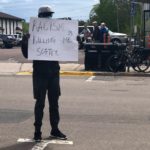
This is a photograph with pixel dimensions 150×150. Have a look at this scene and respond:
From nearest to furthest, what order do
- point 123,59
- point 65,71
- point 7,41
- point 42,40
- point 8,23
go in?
point 42,40
point 123,59
point 65,71
point 7,41
point 8,23

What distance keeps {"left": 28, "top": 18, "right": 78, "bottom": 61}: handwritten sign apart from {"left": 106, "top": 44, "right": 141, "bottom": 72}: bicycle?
477 inches

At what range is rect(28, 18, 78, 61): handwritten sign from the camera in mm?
8102

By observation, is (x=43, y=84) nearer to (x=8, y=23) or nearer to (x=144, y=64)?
(x=144, y=64)

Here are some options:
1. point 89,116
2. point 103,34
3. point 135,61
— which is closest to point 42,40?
point 89,116

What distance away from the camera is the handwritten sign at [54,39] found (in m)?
8.10

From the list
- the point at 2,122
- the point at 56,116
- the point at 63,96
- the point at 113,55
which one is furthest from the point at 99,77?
the point at 56,116

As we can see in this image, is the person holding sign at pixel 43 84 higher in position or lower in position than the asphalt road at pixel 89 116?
higher

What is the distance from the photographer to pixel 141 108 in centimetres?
1144

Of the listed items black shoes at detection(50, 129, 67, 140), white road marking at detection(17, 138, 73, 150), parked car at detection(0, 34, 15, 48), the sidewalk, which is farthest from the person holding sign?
parked car at detection(0, 34, 15, 48)

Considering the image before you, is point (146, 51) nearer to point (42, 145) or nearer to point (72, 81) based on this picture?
point (72, 81)

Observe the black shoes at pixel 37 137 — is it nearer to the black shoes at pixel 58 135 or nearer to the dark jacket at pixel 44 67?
the black shoes at pixel 58 135

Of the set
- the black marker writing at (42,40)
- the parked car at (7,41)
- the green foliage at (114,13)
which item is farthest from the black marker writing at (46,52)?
the green foliage at (114,13)

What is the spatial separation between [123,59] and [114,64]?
1.30ft

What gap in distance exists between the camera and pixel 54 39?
8.28 metres
